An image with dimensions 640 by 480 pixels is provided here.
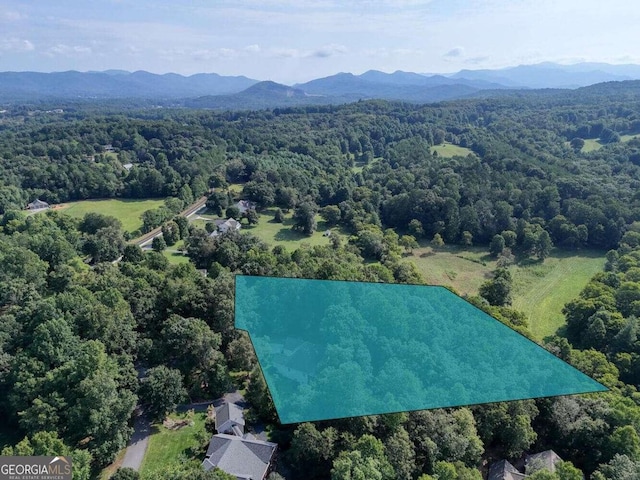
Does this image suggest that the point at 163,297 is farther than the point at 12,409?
A: Yes

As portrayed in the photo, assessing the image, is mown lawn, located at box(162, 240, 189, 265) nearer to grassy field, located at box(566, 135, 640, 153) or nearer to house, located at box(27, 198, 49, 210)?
house, located at box(27, 198, 49, 210)

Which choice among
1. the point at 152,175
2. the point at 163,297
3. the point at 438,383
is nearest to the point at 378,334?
the point at 438,383

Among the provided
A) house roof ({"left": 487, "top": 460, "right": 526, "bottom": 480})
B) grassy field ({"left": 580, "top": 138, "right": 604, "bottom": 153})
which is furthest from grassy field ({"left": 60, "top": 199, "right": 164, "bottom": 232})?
grassy field ({"left": 580, "top": 138, "right": 604, "bottom": 153})

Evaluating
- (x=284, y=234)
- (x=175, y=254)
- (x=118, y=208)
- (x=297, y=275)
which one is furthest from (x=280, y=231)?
(x=118, y=208)

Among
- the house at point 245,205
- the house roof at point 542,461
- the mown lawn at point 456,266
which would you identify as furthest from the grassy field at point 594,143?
the house roof at point 542,461

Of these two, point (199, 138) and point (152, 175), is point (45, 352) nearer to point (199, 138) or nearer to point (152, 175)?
point (152, 175)
